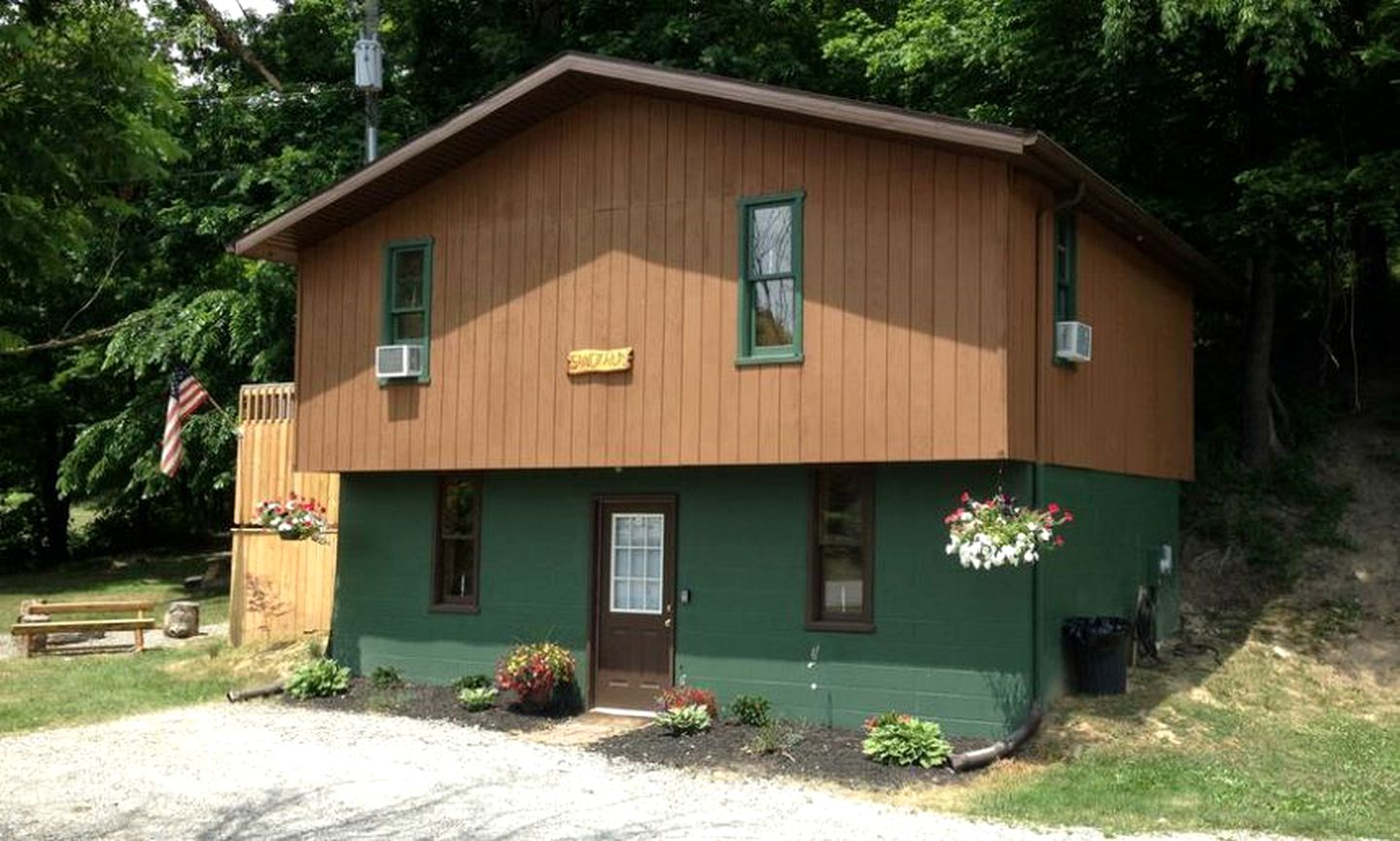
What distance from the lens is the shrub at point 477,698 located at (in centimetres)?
1355

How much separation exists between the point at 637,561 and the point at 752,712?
2253 millimetres

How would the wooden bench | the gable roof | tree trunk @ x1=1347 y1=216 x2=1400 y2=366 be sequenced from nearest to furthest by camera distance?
1. the gable roof
2. the wooden bench
3. tree trunk @ x1=1347 y1=216 x2=1400 y2=366

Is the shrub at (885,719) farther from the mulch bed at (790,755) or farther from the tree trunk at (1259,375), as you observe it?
the tree trunk at (1259,375)

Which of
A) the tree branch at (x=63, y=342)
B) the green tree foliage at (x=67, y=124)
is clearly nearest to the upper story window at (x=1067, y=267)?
the green tree foliage at (x=67, y=124)

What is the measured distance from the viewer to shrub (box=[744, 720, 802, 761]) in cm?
1134

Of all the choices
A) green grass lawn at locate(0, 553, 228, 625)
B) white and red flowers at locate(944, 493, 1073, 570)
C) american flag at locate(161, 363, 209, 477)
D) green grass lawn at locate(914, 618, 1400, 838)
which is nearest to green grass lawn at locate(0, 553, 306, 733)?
american flag at locate(161, 363, 209, 477)

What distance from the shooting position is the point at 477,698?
13.5 meters

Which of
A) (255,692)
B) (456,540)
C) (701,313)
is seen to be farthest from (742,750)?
(255,692)

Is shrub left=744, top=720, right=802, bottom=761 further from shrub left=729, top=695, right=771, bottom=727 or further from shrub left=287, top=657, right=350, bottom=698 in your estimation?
shrub left=287, top=657, right=350, bottom=698

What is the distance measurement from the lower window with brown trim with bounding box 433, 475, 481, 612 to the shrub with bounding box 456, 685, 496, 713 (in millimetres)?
1321

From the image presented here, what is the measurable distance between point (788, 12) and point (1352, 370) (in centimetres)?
1180

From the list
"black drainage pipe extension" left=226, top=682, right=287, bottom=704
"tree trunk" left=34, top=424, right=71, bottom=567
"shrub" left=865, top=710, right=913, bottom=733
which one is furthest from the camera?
"tree trunk" left=34, top=424, right=71, bottom=567

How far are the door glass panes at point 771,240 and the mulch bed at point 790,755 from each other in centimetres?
427

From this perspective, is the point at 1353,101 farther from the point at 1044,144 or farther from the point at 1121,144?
the point at 1044,144
